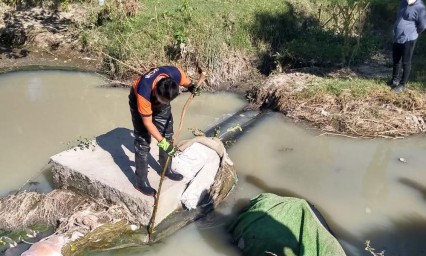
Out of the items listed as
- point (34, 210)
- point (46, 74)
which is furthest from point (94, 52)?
Result: point (34, 210)

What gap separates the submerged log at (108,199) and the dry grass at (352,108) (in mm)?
1883

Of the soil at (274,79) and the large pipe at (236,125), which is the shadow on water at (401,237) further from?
the large pipe at (236,125)

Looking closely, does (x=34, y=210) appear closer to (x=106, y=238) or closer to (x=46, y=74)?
(x=106, y=238)

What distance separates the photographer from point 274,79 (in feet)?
23.9

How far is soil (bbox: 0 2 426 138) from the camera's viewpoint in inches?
248

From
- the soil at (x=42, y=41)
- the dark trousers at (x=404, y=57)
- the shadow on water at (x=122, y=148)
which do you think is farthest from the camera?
the soil at (x=42, y=41)

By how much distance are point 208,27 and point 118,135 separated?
137 inches

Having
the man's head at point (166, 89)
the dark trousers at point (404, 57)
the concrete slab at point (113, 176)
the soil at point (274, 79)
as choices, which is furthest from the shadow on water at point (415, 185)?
the man's head at point (166, 89)

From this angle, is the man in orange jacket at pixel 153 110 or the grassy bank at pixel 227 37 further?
the grassy bank at pixel 227 37

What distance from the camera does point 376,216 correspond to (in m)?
4.85

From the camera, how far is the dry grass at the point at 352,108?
20.5ft

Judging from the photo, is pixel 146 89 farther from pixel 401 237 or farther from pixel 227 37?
pixel 227 37

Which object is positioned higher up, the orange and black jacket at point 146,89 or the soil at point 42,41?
the orange and black jacket at point 146,89

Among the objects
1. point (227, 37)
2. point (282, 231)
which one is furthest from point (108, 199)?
point (227, 37)
